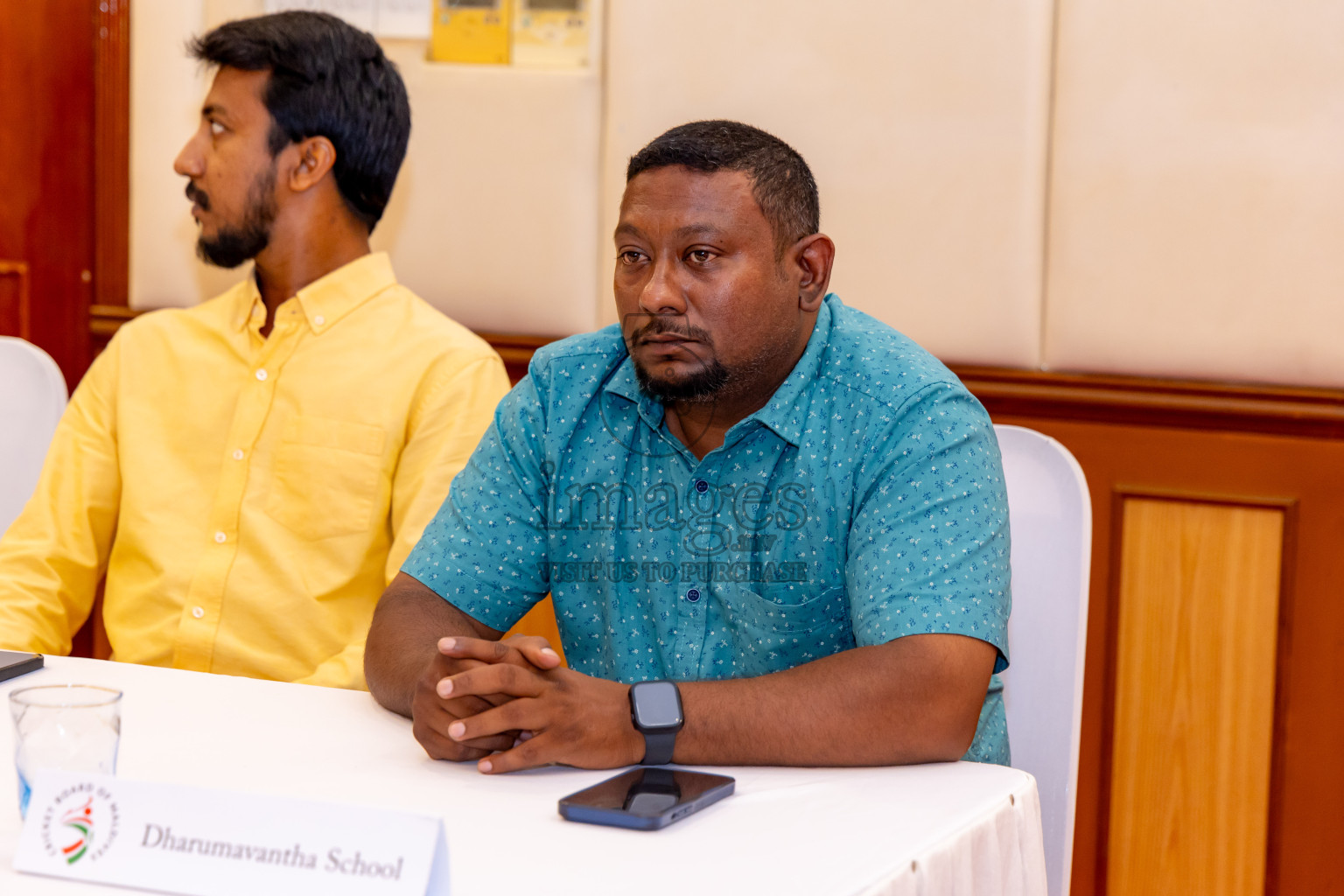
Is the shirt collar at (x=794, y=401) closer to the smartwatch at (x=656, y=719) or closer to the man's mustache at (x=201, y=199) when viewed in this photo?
the smartwatch at (x=656, y=719)

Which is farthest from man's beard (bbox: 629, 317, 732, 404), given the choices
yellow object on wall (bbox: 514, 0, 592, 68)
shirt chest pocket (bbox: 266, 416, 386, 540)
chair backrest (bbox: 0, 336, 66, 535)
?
yellow object on wall (bbox: 514, 0, 592, 68)

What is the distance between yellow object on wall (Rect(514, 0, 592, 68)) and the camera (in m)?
2.80

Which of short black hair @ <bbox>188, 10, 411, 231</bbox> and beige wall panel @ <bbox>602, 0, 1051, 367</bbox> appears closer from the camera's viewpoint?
short black hair @ <bbox>188, 10, 411, 231</bbox>

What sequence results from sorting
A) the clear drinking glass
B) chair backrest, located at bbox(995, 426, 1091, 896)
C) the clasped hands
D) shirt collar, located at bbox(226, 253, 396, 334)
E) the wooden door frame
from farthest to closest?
the wooden door frame
shirt collar, located at bbox(226, 253, 396, 334)
chair backrest, located at bbox(995, 426, 1091, 896)
the clasped hands
the clear drinking glass

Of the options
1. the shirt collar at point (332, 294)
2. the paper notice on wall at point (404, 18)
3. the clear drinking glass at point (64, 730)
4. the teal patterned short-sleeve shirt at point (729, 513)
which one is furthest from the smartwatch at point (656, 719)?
the paper notice on wall at point (404, 18)

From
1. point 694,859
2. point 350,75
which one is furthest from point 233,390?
point 694,859

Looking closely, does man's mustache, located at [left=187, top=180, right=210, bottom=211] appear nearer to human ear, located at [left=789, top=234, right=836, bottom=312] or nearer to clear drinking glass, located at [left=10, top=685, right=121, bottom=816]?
human ear, located at [left=789, top=234, right=836, bottom=312]

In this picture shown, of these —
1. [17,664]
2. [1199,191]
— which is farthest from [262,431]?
[1199,191]

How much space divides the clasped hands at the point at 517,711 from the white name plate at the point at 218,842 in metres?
0.29

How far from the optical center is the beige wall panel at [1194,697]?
7.52 feet

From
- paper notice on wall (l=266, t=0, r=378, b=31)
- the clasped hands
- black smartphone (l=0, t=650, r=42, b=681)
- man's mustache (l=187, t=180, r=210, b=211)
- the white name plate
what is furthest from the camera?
paper notice on wall (l=266, t=0, r=378, b=31)

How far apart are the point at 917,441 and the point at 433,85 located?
181 centimetres

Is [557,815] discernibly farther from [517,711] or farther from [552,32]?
[552,32]

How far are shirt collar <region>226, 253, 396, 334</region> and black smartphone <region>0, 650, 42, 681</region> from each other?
85 centimetres
